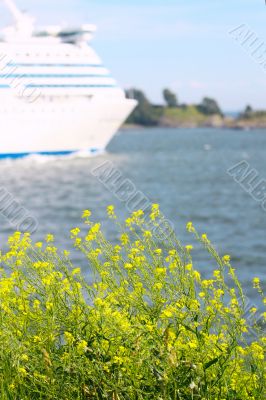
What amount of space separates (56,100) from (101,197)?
79.0 feet

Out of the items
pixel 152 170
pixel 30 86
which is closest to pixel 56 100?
pixel 30 86

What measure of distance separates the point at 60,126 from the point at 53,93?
3146 millimetres

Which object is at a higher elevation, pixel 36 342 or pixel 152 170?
pixel 36 342

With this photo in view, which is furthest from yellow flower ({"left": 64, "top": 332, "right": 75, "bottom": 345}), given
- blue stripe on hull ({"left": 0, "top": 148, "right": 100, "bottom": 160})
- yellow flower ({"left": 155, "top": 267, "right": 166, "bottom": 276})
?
blue stripe on hull ({"left": 0, "top": 148, "right": 100, "bottom": 160})

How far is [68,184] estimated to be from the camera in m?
36.3

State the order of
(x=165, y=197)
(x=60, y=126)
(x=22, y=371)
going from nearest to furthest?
(x=22, y=371)
(x=165, y=197)
(x=60, y=126)

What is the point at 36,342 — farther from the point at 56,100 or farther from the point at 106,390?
the point at 56,100

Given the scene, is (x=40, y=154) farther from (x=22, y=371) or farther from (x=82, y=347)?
(x=82, y=347)

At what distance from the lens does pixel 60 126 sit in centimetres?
5131

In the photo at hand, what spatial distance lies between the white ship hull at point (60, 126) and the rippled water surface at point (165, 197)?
2.85 feet

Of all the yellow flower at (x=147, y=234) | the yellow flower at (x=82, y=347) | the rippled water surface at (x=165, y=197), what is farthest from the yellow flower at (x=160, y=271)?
the rippled water surface at (x=165, y=197)

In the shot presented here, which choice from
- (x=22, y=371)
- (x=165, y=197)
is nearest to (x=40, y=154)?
(x=165, y=197)

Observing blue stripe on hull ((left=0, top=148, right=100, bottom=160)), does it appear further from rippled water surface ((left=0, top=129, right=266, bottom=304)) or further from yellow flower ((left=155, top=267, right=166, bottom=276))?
yellow flower ((left=155, top=267, right=166, bottom=276))

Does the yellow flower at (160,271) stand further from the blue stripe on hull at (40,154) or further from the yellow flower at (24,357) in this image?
the blue stripe on hull at (40,154)
